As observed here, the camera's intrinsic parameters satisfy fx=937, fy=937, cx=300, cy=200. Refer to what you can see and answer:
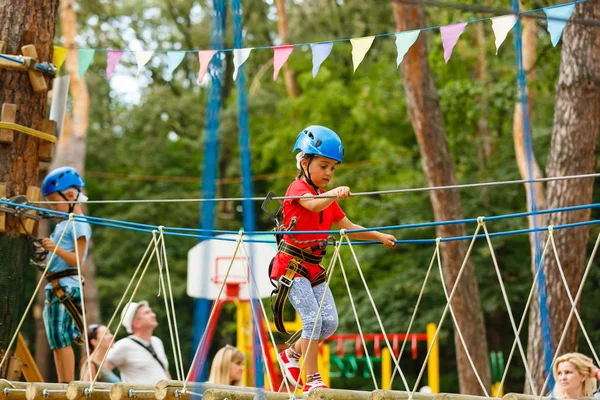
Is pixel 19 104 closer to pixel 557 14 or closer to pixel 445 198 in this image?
pixel 557 14

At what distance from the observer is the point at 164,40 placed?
18.2 meters

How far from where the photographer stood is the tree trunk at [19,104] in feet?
14.3

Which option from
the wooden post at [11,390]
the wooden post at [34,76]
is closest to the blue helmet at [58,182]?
the wooden post at [34,76]

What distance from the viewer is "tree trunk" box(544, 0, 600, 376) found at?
6613 millimetres

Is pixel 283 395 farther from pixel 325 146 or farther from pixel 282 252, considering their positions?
pixel 325 146

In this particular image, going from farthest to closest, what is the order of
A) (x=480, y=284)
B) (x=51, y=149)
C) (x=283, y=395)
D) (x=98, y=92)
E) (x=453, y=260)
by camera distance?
(x=98, y=92), (x=480, y=284), (x=453, y=260), (x=51, y=149), (x=283, y=395)

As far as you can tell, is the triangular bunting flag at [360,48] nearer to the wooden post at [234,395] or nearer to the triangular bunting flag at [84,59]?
the triangular bunting flag at [84,59]

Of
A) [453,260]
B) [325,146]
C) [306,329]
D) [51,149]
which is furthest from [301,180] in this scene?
[453,260]

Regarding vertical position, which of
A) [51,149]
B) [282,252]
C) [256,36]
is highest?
[256,36]

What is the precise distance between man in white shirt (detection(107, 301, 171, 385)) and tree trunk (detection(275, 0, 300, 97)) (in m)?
10.7

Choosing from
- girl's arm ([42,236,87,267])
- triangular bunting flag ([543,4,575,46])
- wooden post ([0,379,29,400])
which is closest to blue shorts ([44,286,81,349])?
girl's arm ([42,236,87,267])

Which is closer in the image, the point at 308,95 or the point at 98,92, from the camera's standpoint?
the point at 308,95

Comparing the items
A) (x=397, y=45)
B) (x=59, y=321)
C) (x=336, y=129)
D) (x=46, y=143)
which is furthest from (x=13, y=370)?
(x=336, y=129)

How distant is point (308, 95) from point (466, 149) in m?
2.90
